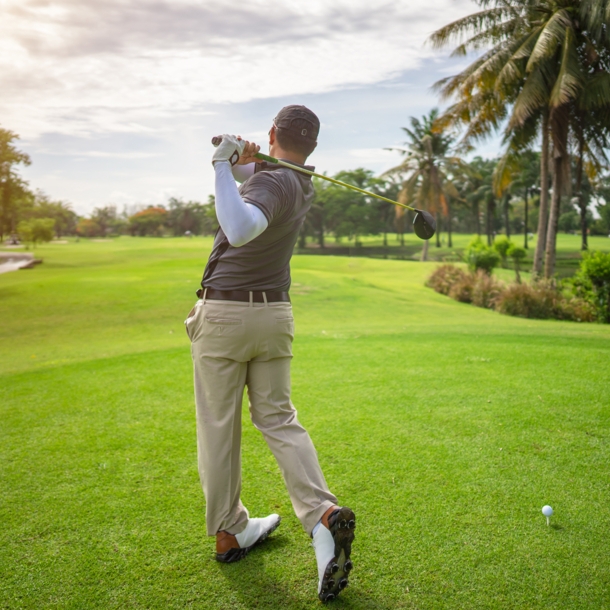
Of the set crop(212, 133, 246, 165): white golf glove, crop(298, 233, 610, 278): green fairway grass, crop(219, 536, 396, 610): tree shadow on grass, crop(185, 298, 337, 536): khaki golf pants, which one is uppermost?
crop(212, 133, 246, 165): white golf glove

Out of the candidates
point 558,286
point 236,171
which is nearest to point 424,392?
point 236,171

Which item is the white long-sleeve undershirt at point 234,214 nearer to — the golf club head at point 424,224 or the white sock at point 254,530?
the golf club head at point 424,224

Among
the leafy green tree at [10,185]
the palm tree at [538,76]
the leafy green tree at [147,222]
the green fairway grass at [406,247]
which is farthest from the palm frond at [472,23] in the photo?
the leafy green tree at [147,222]

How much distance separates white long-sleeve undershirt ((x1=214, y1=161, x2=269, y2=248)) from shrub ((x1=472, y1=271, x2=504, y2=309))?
62.4ft

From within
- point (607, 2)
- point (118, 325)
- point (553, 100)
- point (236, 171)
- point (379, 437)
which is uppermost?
point (607, 2)

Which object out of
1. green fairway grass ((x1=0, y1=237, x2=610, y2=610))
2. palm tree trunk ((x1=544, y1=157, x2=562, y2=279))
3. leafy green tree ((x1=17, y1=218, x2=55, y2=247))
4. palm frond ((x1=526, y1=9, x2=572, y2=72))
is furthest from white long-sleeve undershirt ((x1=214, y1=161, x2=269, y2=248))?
leafy green tree ((x1=17, y1=218, x2=55, y2=247))

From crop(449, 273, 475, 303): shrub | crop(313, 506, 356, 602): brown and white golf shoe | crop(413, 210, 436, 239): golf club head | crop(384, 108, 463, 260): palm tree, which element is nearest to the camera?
crop(313, 506, 356, 602): brown and white golf shoe

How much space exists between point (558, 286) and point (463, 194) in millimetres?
50028

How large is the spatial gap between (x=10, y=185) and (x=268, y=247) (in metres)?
22.1

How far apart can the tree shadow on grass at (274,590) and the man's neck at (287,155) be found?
209 cm

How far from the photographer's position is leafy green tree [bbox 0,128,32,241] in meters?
20.4

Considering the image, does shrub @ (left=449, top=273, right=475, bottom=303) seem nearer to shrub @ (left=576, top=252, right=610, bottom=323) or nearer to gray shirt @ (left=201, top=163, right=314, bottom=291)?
shrub @ (left=576, top=252, right=610, bottom=323)

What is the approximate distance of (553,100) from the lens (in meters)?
18.1

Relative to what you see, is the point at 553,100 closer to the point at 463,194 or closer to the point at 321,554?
the point at 321,554
